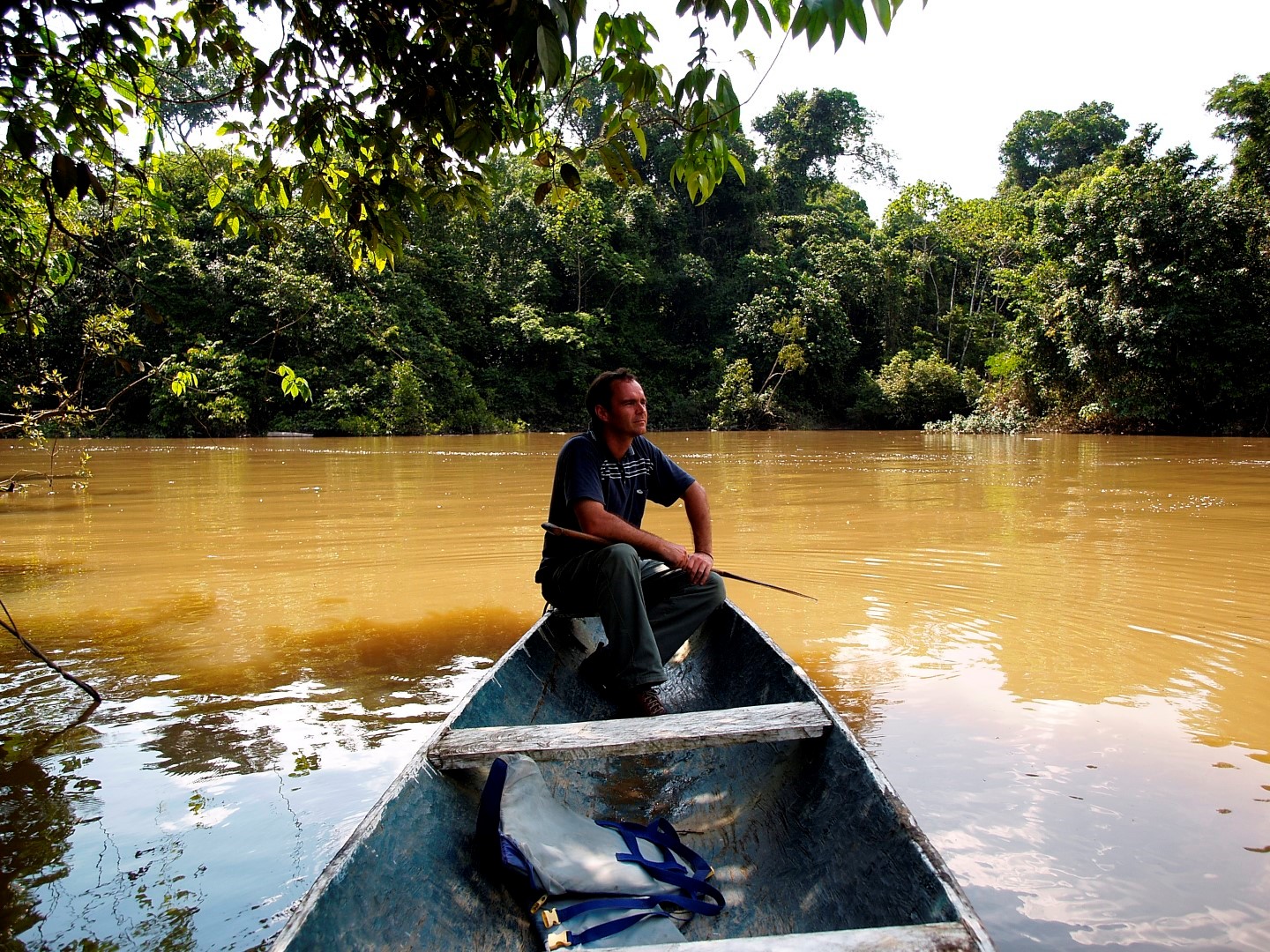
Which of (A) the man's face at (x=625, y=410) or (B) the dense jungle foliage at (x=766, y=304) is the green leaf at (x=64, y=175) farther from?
(B) the dense jungle foliage at (x=766, y=304)

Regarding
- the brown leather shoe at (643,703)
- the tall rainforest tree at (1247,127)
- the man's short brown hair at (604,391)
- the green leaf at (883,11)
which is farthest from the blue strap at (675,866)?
the tall rainforest tree at (1247,127)

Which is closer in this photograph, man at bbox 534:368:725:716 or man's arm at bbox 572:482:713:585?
man at bbox 534:368:725:716

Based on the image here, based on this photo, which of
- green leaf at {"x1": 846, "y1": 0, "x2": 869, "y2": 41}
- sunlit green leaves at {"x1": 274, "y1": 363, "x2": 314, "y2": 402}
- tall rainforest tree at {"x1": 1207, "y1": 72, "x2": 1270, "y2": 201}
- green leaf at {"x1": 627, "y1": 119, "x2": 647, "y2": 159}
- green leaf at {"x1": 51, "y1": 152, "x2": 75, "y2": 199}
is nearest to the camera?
green leaf at {"x1": 846, "y1": 0, "x2": 869, "y2": 41}

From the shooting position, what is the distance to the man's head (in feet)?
10.0

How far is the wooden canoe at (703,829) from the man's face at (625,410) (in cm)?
88

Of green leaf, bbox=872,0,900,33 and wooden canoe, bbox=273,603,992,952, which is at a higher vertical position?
green leaf, bbox=872,0,900,33

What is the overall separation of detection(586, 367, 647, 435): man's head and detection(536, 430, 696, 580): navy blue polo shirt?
0.10m

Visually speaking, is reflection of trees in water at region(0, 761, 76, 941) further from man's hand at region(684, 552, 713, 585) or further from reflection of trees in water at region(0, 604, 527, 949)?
man's hand at region(684, 552, 713, 585)

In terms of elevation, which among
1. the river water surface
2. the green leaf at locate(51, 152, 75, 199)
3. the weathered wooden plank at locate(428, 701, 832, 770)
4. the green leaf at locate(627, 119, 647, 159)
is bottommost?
the river water surface

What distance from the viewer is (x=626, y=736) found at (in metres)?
1.99

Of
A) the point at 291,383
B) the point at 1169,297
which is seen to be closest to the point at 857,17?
the point at 291,383

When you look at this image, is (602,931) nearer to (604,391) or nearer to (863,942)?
(863,942)

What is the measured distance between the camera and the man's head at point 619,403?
120 inches

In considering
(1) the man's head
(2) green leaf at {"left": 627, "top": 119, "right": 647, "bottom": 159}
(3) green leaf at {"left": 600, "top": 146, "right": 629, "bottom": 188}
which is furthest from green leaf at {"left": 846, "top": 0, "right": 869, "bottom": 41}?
(1) the man's head
